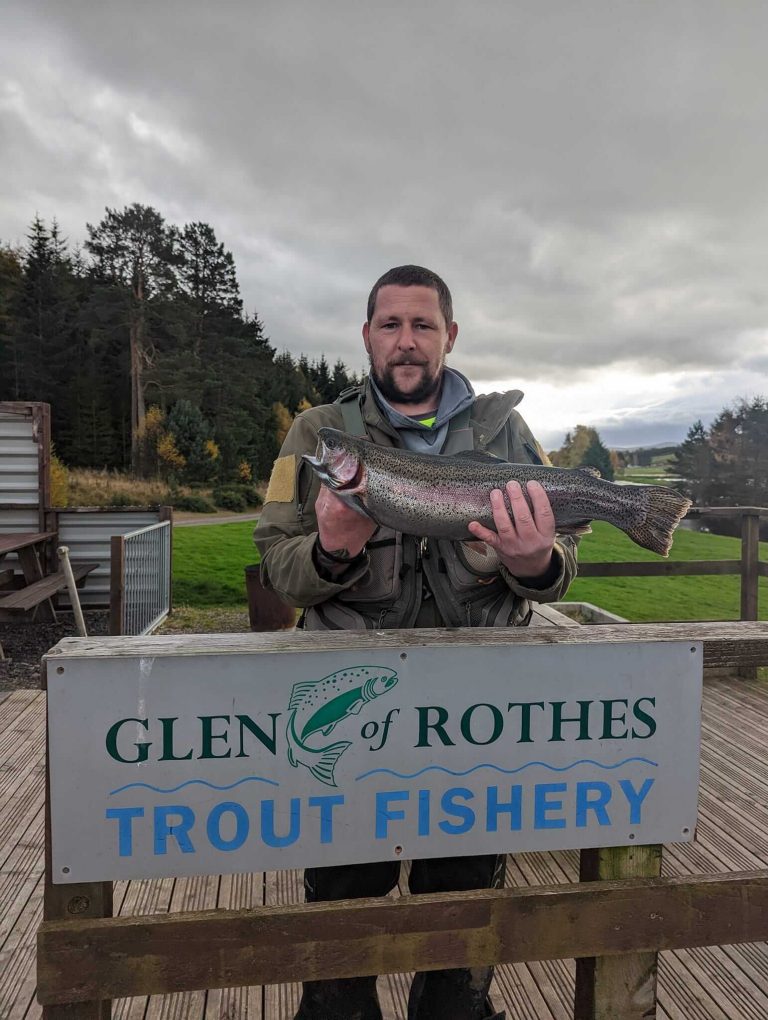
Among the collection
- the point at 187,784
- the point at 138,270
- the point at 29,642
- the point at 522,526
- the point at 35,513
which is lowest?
the point at 29,642

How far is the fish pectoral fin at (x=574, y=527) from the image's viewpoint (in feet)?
7.06

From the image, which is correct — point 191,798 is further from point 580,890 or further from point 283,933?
point 580,890

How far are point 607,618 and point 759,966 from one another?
14.5 ft

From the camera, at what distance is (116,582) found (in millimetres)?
7809

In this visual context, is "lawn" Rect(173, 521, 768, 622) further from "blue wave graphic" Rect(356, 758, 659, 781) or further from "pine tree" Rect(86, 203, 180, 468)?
"pine tree" Rect(86, 203, 180, 468)

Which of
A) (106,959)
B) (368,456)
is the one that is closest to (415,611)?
(368,456)

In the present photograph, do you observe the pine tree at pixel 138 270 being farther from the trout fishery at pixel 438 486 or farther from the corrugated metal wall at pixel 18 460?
the trout fishery at pixel 438 486

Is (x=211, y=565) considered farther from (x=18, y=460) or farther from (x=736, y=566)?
(x=736, y=566)

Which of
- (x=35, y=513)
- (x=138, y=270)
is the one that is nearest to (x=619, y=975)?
(x=35, y=513)

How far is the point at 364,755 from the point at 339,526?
0.68 meters

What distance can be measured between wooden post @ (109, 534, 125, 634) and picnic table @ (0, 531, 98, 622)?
5.92ft

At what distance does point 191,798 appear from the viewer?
1756 millimetres

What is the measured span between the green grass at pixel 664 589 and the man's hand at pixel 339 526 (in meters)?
11.4

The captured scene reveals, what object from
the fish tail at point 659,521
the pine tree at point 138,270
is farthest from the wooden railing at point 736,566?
the pine tree at point 138,270
